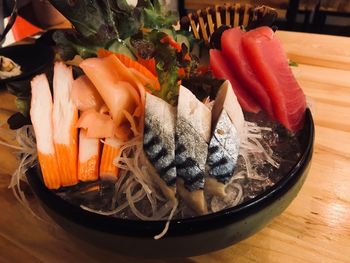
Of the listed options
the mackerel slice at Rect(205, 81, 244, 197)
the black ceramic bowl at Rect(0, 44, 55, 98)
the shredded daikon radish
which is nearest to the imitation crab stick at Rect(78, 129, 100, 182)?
the shredded daikon radish

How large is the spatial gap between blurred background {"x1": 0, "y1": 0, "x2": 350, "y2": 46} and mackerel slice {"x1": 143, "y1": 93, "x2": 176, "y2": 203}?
170 centimetres

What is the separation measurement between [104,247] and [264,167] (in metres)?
0.39

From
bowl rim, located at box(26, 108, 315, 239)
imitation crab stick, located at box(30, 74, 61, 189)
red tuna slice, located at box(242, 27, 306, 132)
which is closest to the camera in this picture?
bowl rim, located at box(26, 108, 315, 239)

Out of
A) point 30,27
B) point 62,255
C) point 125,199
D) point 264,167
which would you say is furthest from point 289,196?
point 30,27

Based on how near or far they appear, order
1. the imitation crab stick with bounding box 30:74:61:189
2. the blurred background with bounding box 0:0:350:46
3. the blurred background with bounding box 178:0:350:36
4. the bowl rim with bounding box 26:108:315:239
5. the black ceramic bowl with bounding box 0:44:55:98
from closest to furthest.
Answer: the bowl rim with bounding box 26:108:315:239 < the imitation crab stick with bounding box 30:74:61:189 < the black ceramic bowl with bounding box 0:44:55:98 < the blurred background with bounding box 0:0:350:46 < the blurred background with bounding box 178:0:350:36

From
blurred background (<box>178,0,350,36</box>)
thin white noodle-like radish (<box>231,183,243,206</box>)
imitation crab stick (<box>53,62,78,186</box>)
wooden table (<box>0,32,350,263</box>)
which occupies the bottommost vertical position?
blurred background (<box>178,0,350,36</box>)

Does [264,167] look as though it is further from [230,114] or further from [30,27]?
[30,27]

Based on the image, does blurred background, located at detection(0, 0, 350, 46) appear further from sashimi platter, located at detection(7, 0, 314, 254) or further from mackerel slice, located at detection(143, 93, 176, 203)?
mackerel slice, located at detection(143, 93, 176, 203)

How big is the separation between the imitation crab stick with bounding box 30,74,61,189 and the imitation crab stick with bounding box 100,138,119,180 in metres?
0.09

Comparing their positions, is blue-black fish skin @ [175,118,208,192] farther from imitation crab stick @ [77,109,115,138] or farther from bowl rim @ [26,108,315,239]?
imitation crab stick @ [77,109,115,138]

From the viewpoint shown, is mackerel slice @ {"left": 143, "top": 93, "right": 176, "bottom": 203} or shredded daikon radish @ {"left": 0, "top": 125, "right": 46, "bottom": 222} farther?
shredded daikon radish @ {"left": 0, "top": 125, "right": 46, "bottom": 222}

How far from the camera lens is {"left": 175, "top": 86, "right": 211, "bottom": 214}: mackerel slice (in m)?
0.65

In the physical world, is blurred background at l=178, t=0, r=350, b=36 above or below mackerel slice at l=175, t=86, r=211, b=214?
below

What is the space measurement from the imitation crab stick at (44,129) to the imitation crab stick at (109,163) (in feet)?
0.30
